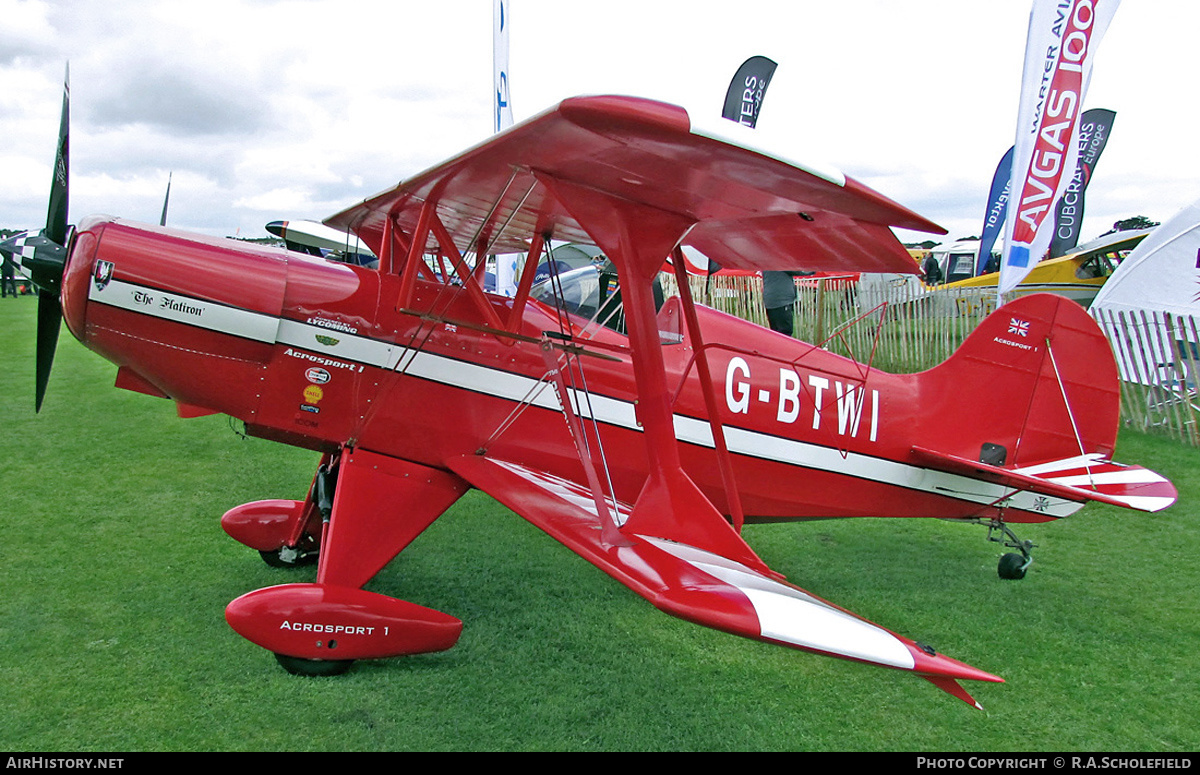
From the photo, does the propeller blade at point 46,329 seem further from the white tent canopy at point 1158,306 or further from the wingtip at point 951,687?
the white tent canopy at point 1158,306

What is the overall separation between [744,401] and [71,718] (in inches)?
130

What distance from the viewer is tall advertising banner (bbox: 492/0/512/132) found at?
32.4ft

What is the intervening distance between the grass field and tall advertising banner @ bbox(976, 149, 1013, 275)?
7.91 metres

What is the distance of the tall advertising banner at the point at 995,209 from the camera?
1263cm

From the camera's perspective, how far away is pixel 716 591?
8.25 ft

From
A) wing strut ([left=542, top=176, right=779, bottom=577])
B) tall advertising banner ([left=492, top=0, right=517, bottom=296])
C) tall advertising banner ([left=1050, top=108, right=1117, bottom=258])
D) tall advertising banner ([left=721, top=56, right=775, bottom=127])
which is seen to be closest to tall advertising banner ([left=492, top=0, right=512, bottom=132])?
tall advertising banner ([left=492, top=0, right=517, bottom=296])

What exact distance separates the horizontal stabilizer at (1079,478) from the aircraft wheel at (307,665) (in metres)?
3.38

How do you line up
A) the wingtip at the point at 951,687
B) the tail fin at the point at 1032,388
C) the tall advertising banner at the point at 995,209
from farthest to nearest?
the tall advertising banner at the point at 995,209 < the tail fin at the point at 1032,388 < the wingtip at the point at 951,687

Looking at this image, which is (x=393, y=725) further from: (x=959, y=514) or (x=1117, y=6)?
(x=1117, y=6)

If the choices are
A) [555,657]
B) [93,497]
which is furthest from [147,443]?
[555,657]

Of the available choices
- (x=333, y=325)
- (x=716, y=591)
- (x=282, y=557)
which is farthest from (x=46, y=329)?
(x=716, y=591)

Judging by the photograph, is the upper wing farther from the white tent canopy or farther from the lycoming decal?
the white tent canopy

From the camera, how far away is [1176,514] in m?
5.70

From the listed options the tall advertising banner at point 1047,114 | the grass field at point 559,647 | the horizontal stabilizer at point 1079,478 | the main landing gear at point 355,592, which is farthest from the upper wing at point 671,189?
the tall advertising banner at point 1047,114
